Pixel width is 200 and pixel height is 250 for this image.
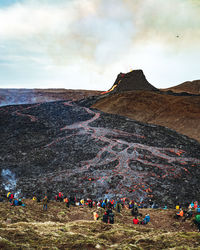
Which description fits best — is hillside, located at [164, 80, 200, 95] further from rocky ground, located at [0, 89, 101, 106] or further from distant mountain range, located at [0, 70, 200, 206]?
rocky ground, located at [0, 89, 101, 106]

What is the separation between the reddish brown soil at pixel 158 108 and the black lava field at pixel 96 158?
6.91 metres

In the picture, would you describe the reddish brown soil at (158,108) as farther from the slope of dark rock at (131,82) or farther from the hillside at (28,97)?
the hillside at (28,97)

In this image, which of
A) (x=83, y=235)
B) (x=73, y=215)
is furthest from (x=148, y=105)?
(x=83, y=235)

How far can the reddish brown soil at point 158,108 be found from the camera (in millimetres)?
47350

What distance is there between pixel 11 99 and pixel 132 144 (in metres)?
55.1

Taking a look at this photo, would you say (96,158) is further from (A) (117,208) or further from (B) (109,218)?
(B) (109,218)

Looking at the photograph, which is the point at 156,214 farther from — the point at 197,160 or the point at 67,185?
the point at 197,160

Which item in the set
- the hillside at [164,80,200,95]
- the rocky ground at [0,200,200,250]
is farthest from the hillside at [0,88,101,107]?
the hillside at [164,80,200,95]

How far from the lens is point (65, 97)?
7988 cm

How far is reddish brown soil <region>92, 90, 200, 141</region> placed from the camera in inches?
1864

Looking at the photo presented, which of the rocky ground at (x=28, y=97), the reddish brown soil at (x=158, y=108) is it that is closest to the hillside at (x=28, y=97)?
the rocky ground at (x=28, y=97)

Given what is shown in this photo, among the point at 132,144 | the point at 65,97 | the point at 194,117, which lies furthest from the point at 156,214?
the point at 65,97

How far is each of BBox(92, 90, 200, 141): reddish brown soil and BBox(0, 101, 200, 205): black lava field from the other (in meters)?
6.91

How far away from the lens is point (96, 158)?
3200 centimetres
